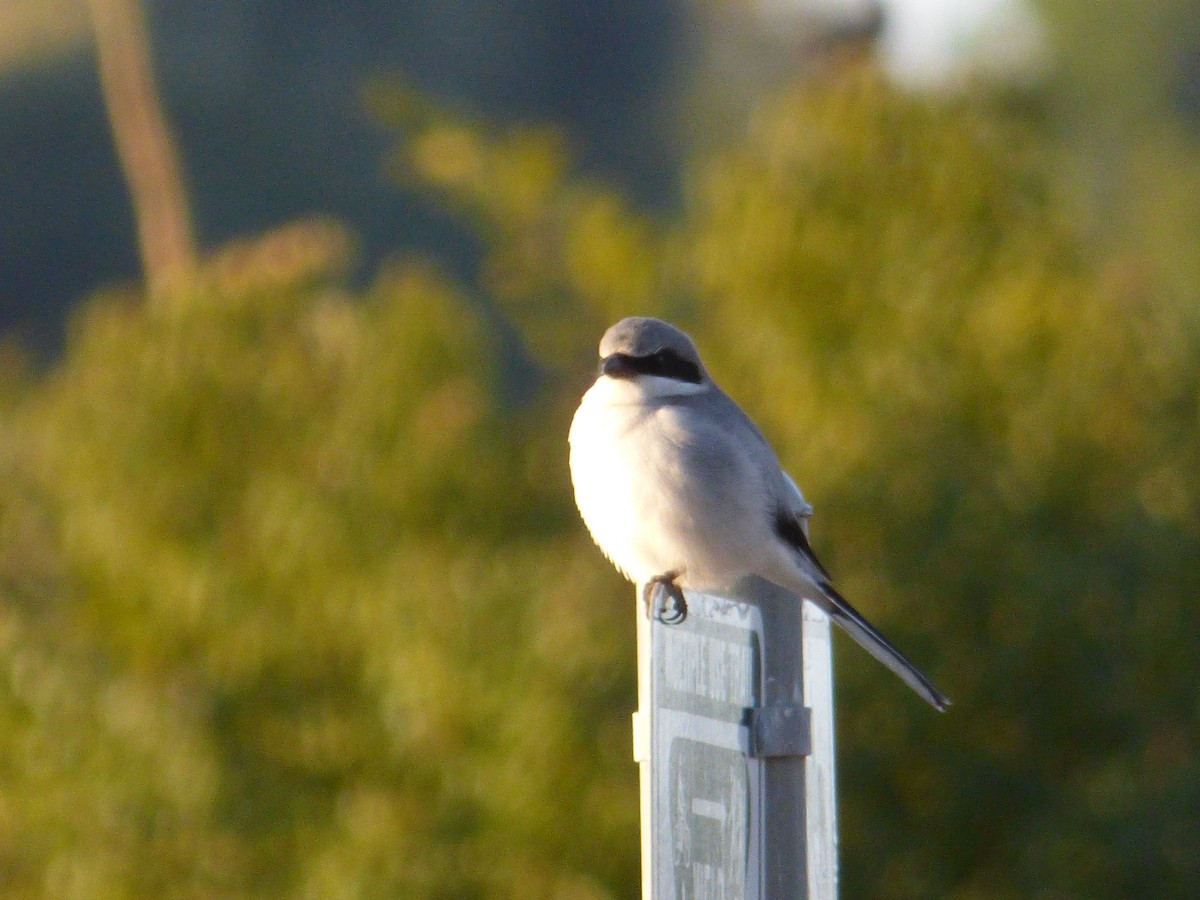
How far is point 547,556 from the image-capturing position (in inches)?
289

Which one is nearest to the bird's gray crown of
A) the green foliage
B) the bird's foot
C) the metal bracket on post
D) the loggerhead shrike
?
the loggerhead shrike

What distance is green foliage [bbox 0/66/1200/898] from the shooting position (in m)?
6.55

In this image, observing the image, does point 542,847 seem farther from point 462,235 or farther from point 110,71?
point 462,235

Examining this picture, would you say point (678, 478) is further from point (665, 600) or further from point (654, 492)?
point (665, 600)

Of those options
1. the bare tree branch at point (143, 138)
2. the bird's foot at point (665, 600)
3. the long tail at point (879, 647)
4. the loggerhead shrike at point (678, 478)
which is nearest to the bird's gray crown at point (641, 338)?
the loggerhead shrike at point (678, 478)

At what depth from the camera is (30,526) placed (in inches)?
307

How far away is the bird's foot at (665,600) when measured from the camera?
2.75 metres

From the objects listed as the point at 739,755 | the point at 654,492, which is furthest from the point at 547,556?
the point at 739,755

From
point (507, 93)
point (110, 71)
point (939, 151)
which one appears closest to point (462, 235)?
point (507, 93)

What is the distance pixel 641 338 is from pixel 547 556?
12.8ft

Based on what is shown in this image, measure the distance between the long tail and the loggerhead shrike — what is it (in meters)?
0.01

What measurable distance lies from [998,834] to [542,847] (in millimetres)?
2236

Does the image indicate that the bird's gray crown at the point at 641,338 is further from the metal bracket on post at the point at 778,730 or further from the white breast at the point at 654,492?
the metal bracket on post at the point at 778,730

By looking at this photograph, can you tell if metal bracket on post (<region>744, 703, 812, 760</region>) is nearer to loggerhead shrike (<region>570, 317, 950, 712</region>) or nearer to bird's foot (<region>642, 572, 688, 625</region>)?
bird's foot (<region>642, 572, 688, 625</region>)
